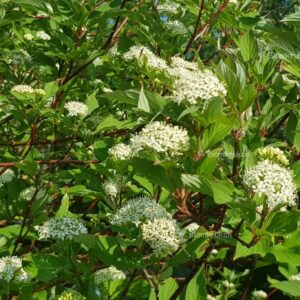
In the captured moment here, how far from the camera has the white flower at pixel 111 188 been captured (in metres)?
1.69

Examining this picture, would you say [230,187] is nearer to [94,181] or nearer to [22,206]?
[94,181]

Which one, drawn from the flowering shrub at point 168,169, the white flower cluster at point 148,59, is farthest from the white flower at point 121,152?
the white flower cluster at point 148,59

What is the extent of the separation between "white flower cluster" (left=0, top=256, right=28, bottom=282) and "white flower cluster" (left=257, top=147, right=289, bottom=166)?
2.62ft

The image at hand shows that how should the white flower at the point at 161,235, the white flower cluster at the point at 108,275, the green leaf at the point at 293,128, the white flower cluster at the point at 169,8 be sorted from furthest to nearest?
the white flower cluster at the point at 169,8 < the white flower cluster at the point at 108,275 < the green leaf at the point at 293,128 < the white flower at the point at 161,235

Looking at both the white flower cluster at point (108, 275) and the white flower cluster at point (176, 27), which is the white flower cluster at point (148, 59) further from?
the white flower cluster at point (108, 275)

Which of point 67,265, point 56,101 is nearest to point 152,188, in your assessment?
point 67,265

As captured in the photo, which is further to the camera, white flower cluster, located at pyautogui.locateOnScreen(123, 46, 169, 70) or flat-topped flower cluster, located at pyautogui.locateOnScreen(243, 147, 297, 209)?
white flower cluster, located at pyautogui.locateOnScreen(123, 46, 169, 70)

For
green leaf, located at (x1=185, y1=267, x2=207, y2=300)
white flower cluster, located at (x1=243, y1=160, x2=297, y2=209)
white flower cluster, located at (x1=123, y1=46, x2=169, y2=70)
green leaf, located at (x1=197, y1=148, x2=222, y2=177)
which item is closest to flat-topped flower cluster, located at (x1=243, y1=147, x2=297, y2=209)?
white flower cluster, located at (x1=243, y1=160, x2=297, y2=209)

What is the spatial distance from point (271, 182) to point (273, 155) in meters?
0.14

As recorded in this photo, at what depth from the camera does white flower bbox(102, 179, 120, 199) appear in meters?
1.69

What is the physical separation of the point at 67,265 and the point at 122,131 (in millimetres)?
997

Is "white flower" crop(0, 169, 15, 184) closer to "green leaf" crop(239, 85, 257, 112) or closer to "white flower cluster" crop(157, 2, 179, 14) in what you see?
"white flower cluster" crop(157, 2, 179, 14)

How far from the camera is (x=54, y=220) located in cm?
152

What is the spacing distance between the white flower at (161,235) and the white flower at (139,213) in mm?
21
